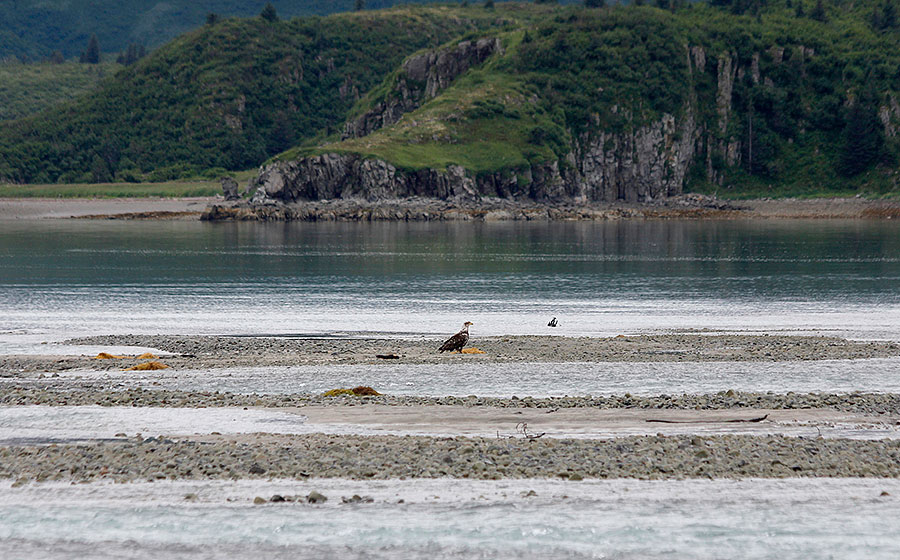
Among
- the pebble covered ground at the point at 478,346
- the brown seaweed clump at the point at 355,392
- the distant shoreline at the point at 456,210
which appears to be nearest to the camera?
the brown seaweed clump at the point at 355,392

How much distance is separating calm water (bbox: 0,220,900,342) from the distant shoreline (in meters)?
41.8

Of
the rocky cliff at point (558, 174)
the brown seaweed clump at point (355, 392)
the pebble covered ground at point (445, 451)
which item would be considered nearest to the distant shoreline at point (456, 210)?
the rocky cliff at point (558, 174)

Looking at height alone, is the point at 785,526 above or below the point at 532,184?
below

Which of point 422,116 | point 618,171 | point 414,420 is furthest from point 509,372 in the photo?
point 618,171

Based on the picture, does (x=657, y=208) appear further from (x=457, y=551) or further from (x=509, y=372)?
(x=457, y=551)

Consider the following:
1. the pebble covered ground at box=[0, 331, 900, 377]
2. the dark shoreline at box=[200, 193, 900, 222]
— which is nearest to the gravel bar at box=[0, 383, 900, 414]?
the pebble covered ground at box=[0, 331, 900, 377]

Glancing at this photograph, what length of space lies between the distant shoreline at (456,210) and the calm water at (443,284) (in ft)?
137

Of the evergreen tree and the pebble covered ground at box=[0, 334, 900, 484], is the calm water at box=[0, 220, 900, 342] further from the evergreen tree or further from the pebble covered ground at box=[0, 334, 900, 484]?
the evergreen tree

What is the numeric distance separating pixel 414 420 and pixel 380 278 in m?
40.0

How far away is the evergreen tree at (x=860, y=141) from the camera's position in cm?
18775

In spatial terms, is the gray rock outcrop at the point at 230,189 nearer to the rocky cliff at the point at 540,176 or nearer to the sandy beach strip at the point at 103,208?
the sandy beach strip at the point at 103,208

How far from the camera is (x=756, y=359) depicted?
26578 millimetres

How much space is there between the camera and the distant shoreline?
142m

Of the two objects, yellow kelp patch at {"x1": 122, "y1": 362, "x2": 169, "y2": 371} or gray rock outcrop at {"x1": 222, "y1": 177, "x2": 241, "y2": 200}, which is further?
gray rock outcrop at {"x1": 222, "y1": 177, "x2": 241, "y2": 200}
